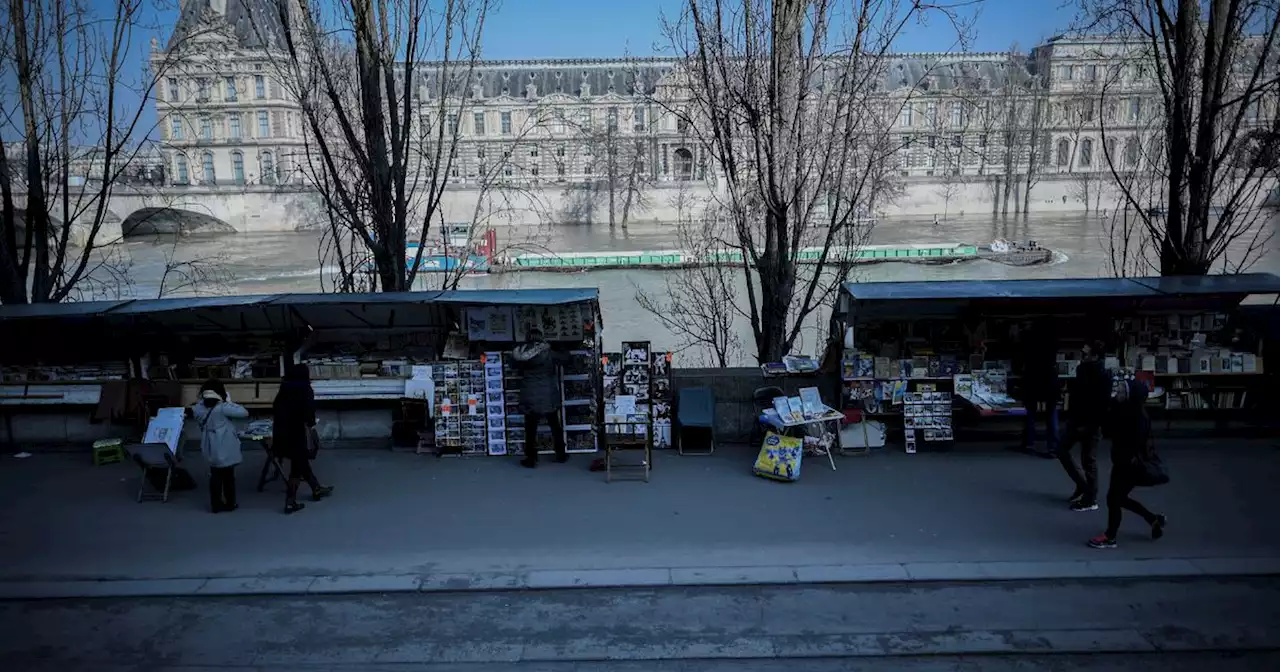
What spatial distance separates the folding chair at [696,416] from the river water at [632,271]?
11450mm

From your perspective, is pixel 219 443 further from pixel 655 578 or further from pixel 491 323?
pixel 655 578

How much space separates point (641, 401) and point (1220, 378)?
5.91 m

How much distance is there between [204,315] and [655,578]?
623 centimetres

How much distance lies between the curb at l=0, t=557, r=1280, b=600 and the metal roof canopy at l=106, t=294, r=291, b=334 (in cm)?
343

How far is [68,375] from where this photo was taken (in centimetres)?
946

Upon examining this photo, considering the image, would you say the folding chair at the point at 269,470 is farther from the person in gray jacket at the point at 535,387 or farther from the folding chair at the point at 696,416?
the folding chair at the point at 696,416

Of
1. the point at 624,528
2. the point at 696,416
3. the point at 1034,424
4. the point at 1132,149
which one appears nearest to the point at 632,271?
the point at 1132,149

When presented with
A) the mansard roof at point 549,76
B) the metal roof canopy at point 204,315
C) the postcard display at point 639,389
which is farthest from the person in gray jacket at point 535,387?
the mansard roof at point 549,76

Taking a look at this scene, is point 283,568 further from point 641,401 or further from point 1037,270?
point 1037,270

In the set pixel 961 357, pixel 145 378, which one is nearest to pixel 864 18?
pixel 961 357

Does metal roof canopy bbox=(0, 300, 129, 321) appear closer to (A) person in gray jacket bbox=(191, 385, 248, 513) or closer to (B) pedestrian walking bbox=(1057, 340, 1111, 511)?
(A) person in gray jacket bbox=(191, 385, 248, 513)

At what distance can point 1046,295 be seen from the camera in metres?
8.39

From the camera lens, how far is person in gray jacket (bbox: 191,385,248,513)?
7238mm

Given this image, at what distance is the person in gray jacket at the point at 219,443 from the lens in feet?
23.7
